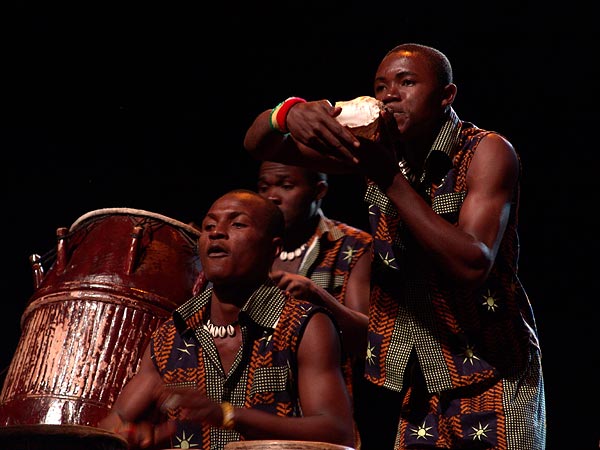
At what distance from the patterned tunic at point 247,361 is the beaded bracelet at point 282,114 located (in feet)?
2.55

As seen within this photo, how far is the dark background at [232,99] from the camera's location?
16.3ft

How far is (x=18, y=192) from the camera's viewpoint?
19.7 ft

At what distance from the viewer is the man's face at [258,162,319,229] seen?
4.47 meters

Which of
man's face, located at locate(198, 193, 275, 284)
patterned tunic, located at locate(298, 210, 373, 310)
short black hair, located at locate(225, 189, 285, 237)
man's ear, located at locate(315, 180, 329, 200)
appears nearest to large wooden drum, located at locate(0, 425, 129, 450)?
man's face, located at locate(198, 193, 275, 284)

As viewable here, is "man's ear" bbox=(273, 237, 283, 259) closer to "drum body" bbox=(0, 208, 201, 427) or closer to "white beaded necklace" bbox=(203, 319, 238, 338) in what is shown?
"white beaded necklace" bbox=(203, 319, 238, 338)

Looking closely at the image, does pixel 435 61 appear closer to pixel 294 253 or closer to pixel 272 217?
pixel 272 217

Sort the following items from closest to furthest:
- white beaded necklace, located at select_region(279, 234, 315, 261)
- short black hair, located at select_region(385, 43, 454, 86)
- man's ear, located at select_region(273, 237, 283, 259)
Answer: short black hair, located at select_region(385, 43, 454, 86) → man's ear, located at select_region(273, 237, 283, 259) → white beaded necklace, located at select_region(279, 234, 315, 261)

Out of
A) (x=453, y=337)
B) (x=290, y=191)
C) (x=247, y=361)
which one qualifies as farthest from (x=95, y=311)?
(x=453, y=337)

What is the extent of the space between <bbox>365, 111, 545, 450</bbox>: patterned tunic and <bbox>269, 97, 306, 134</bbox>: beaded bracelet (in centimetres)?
40

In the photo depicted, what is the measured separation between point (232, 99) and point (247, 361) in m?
3.00

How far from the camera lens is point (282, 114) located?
280 cm

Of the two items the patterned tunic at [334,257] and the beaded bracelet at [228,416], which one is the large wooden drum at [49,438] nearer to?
the beaded bracelet at [228,416]

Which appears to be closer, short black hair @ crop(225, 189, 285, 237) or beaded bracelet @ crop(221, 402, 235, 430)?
beaded bracelet @ crop(221, 402, 235, 430)

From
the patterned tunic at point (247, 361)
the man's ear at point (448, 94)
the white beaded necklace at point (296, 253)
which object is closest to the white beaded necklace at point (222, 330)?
the patterned tunic at point (247, 361)
